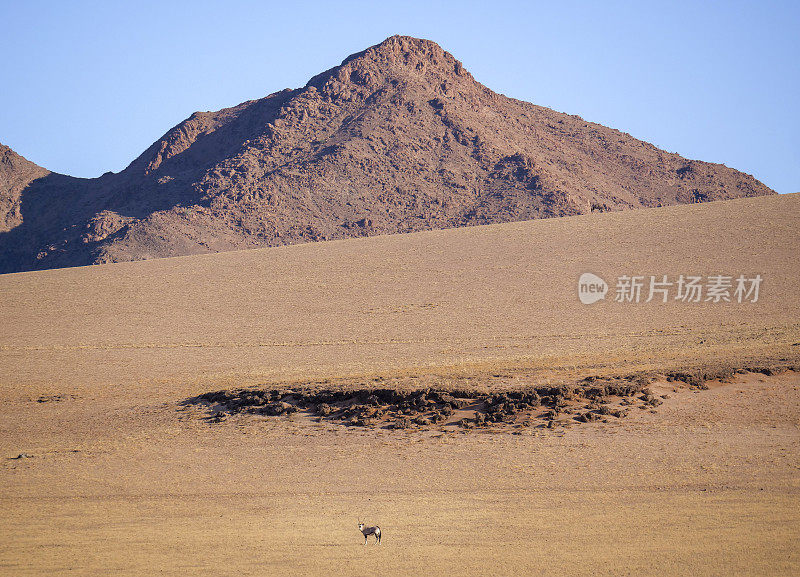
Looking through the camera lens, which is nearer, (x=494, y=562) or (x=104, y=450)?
(x=494, y=562)

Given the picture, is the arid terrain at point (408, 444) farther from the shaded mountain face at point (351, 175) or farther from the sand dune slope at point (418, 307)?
the shaded mountain face at point (351, 175)

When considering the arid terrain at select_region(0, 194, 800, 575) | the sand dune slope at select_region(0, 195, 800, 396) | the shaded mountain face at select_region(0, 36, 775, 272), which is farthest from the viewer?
the shaded mountain face at select_region(0, 36, 775, 272)

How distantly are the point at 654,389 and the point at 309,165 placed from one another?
3382 inches

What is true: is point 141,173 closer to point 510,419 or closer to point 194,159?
point 194,159

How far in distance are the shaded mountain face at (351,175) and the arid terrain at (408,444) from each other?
2208 inches

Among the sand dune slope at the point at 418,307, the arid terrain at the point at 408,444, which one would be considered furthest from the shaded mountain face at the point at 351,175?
the arid terrain at the point at 408,444

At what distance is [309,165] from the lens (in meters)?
97.1

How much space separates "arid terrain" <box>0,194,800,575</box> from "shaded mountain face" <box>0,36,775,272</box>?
184 feet

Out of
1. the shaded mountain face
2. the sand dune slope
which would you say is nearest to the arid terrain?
the sand dune slope

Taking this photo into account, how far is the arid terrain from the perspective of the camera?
30.2 ft

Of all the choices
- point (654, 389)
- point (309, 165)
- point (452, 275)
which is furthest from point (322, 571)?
point (309, 165)

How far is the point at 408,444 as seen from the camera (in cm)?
1350

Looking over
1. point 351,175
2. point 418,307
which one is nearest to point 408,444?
point 418,307

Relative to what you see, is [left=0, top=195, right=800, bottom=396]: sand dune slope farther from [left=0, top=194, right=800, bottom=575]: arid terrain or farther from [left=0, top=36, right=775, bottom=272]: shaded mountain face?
[left=0, top=36, right=775, bottom=272]: shaded mountain face
